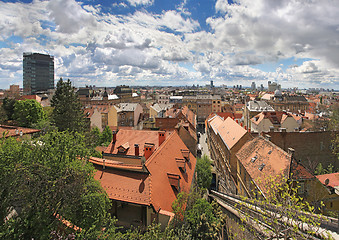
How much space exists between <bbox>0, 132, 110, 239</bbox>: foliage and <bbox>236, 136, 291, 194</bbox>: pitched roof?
14.2 metres

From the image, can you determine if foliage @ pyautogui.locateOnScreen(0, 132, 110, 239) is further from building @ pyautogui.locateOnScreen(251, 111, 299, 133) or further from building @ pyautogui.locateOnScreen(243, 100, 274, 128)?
building @ pyautogui.locateOnScreen(243, 100, 274, 128)

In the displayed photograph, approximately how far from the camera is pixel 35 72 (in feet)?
548

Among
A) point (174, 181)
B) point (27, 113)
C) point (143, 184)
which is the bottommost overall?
point (174, 181)

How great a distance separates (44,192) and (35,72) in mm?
190837

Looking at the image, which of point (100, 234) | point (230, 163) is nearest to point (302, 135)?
point (230, 163)

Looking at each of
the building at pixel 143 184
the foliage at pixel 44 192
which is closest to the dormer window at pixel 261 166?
the building at pixel 143 184

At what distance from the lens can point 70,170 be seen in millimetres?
10320

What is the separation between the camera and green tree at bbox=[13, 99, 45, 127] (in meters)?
48.3

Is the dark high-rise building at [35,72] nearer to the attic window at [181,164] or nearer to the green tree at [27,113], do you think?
the green tree at [27,113]

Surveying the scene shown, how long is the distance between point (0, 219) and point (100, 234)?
429 cm

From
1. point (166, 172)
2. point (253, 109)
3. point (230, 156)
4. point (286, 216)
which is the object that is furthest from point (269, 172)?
point (253, 109)

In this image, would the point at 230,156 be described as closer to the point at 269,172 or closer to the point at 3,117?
the point at 269,172

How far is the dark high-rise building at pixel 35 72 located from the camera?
165m

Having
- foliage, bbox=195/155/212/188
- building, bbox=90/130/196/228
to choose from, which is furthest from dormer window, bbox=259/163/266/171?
foliage, bbox=195/155/212/188
